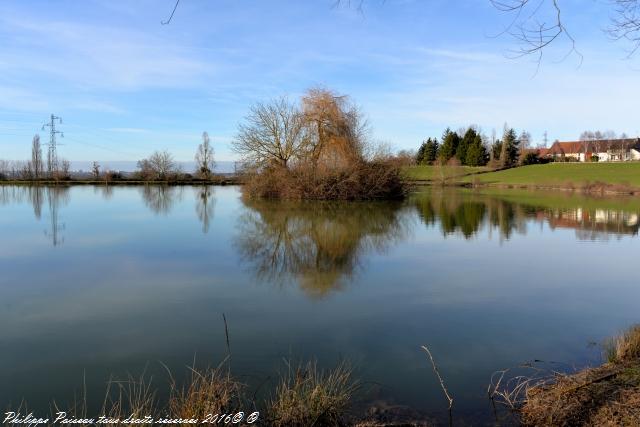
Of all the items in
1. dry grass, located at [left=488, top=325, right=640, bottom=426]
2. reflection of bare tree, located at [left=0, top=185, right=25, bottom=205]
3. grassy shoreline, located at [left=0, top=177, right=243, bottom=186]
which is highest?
grassy shoreline, located at [left=0, top=177, right=243, bottom=186]

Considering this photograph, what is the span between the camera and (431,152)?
6544 cm

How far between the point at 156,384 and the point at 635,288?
24.8ft

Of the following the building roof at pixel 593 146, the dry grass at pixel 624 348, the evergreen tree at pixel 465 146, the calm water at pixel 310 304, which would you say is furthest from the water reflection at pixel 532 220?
the building roof at pixel 593 146

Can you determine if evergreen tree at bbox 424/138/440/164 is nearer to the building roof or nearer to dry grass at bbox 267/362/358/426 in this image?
the building roof

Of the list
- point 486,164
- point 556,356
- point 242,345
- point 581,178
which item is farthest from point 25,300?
point 486,164

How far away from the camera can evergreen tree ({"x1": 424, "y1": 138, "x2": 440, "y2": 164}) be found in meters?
65.2

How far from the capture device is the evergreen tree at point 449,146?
6184 cm

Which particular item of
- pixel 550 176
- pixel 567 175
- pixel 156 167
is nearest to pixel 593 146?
pixel 567 175

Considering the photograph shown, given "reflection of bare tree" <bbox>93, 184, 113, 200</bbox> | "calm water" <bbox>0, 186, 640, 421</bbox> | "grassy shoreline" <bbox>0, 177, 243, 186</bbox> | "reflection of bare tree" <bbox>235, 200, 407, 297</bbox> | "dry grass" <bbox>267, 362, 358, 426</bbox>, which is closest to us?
"dry grass" <bbox>267, 362, 358, 426</bbox>

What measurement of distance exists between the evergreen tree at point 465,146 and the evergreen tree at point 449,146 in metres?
0.75

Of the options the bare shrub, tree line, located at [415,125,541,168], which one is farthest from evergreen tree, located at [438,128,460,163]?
the bare shrub

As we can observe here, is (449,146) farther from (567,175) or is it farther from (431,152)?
(567,175)

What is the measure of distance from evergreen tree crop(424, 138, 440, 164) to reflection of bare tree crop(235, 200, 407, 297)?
1815 inches

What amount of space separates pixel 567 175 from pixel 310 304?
1969 inches
